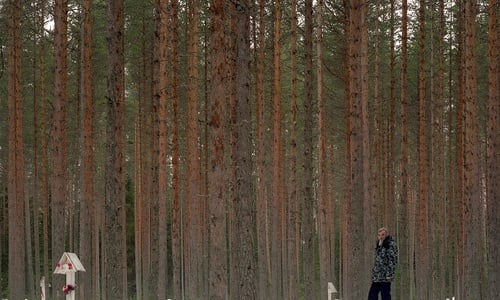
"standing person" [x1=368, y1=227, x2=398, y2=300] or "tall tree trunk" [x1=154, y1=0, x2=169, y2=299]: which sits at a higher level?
"tall tree trunk" [x1=154, y1=0, x2=169, y2=299]

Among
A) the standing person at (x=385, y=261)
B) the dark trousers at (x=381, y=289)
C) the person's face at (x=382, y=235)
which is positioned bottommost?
the dark trousers at (x=381, y=289)

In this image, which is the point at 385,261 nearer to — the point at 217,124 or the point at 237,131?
the point at 237,131

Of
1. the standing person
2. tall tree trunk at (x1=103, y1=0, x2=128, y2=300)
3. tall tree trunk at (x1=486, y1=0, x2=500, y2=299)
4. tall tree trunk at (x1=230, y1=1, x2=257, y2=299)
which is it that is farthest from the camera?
tall tree trunk at (x1=486, y1=0, x2=500, y2=299)

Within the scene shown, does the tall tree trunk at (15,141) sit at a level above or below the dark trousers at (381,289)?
above

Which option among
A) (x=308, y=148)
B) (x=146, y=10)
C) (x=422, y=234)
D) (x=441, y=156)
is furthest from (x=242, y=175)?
(x=441, y=156)

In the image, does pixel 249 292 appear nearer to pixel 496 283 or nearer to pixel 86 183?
pixel 496 283

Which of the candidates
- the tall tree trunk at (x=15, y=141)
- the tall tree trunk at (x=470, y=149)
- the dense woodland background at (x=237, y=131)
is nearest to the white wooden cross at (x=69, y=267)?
the dense woodland background at (x=237, y=131)

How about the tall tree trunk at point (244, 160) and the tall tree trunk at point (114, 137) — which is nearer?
the tall tree trunk at point (114, 137)

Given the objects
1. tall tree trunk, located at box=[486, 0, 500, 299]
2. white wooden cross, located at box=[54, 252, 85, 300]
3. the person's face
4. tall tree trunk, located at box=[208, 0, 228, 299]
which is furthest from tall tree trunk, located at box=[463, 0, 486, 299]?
white wooden cross, located at box=[54, 252, 85, 300]

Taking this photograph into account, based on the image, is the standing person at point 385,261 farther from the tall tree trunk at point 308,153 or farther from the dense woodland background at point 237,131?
the tall tree trunk at point 308,153

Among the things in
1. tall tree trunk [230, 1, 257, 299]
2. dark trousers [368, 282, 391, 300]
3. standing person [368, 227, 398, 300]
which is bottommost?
dark trousers [368, 282, 391, 300]

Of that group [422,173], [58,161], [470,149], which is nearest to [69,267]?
[58,161]

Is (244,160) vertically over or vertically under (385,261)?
over

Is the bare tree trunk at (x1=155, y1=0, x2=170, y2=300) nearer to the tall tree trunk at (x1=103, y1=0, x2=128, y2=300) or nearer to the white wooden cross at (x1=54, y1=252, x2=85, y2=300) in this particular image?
the tall tree trunk at (x1=103, y1=0, x2=128, y2=300)
